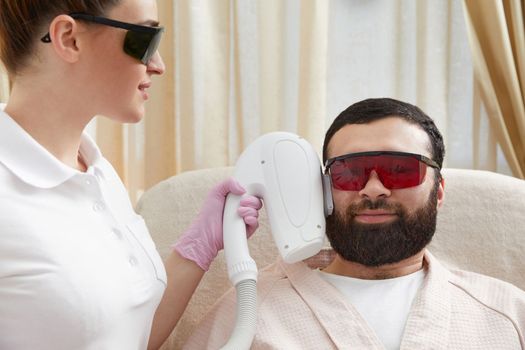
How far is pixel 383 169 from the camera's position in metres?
1.64

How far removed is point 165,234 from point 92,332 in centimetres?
70

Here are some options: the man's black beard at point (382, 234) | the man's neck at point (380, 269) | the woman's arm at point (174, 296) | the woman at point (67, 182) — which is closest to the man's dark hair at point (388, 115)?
the man's black beard at point (382, 234)

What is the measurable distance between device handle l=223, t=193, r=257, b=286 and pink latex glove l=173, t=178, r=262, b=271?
0.02 metres

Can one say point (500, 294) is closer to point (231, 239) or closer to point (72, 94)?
point (231, 239)

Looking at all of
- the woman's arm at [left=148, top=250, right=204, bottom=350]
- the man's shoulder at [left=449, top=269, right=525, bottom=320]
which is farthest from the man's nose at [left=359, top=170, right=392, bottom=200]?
the woman's arm at [left=148, top=250, right=204, bottom=350]

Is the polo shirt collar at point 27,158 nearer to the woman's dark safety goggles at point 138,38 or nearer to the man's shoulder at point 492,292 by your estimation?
the woman's dark safety goggles at point 138,38

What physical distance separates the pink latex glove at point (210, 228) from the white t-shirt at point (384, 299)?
26 centimetres

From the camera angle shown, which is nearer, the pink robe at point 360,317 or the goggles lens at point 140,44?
the goggles lens at point 140,44

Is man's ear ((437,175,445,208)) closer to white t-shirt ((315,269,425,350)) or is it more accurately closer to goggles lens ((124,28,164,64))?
white t-shirt ((315,269,425,350))

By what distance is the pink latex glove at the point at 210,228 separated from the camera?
1618 millimetres

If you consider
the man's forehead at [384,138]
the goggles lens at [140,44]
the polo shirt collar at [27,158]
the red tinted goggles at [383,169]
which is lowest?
the red tinted goggles at [383,169]

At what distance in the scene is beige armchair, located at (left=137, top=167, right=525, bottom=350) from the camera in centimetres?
183

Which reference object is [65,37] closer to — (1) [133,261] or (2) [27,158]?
(2) [27,158]

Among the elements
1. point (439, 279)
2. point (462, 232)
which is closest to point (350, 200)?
point (439, 279)
